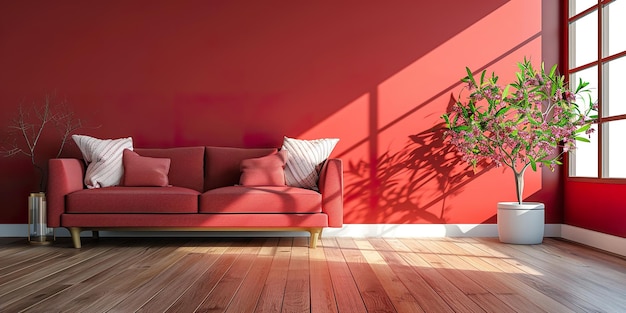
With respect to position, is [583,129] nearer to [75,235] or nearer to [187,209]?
[187,209]

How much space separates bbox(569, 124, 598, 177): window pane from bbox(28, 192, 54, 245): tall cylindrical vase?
4.35 metres

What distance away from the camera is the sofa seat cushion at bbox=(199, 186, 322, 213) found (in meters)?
4.46

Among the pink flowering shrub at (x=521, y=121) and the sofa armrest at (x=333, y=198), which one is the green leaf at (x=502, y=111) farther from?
the sofa armrest at (x=333, y=198)

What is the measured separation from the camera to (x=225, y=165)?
5.11 m

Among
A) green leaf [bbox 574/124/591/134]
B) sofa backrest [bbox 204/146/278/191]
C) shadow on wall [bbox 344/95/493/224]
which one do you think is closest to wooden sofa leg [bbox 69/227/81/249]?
sofa backrest [bbox 204/146/278/191]

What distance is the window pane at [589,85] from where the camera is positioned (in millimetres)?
4770

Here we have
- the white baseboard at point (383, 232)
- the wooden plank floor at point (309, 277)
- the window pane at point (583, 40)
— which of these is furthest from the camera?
the white baseboard at point (383, 232)

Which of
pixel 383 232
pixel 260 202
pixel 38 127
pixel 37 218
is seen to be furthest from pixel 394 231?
pixel 38 127

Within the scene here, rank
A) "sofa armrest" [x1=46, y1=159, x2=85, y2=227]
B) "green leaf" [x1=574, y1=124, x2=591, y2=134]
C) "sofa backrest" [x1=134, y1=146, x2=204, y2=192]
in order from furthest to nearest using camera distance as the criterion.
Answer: "sofa backrest" [x1=134, y1=146, x2=204, y2=192], "green leaf" [x1=574, y1=124, x2=591, y2=134], "sofa armrest" [x1=46, y1=159, x2=85, y2=227]

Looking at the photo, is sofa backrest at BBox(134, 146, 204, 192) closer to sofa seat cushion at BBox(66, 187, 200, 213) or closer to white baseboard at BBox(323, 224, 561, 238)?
sofa seat cushion at BBox(66, 187, 200, 213)

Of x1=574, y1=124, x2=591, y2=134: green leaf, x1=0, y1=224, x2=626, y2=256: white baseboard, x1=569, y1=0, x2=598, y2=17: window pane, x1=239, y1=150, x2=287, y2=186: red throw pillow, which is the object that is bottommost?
x1=0, y1=224, x2=626, y2=256: white baseboard

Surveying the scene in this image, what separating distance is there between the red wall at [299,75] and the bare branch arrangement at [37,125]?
8 centimetres

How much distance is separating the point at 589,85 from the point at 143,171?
3729 mm

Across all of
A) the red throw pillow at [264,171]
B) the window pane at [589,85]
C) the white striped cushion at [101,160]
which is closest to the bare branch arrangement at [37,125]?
the white striped cushion at [101,160]
